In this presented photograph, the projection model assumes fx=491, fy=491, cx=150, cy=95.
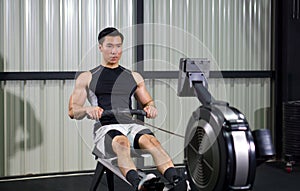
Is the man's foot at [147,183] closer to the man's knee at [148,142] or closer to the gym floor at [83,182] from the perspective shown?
the man's knee at [148,142]

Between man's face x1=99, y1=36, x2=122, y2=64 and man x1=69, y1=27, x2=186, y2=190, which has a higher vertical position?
man's face x1=99, y1=36, x2=122, y2=64

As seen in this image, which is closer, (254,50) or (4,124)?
(4,124)

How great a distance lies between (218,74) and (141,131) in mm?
2287

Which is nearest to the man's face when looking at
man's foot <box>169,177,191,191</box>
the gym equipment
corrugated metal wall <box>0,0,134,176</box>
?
the gym equipment

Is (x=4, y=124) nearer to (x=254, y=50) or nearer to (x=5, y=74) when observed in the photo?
(x=5, y=74)

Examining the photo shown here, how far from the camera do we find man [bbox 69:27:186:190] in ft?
11.4

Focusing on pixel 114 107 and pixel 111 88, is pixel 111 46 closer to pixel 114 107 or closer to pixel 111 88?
pixel 111 88

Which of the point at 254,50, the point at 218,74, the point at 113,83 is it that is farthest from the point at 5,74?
the point at 254,50

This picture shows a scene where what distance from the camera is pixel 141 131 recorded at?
148 inches

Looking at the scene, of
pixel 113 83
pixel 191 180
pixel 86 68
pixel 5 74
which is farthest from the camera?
pixel 86 68

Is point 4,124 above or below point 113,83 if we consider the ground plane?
below

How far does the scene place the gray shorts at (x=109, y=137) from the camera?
368cm

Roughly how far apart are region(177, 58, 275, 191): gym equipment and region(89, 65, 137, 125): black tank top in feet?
3.52

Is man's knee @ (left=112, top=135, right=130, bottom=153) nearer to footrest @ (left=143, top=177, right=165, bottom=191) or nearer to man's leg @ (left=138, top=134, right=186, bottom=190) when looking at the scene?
man's leg @ (left=138, top=134, right=186, bottom=190)
